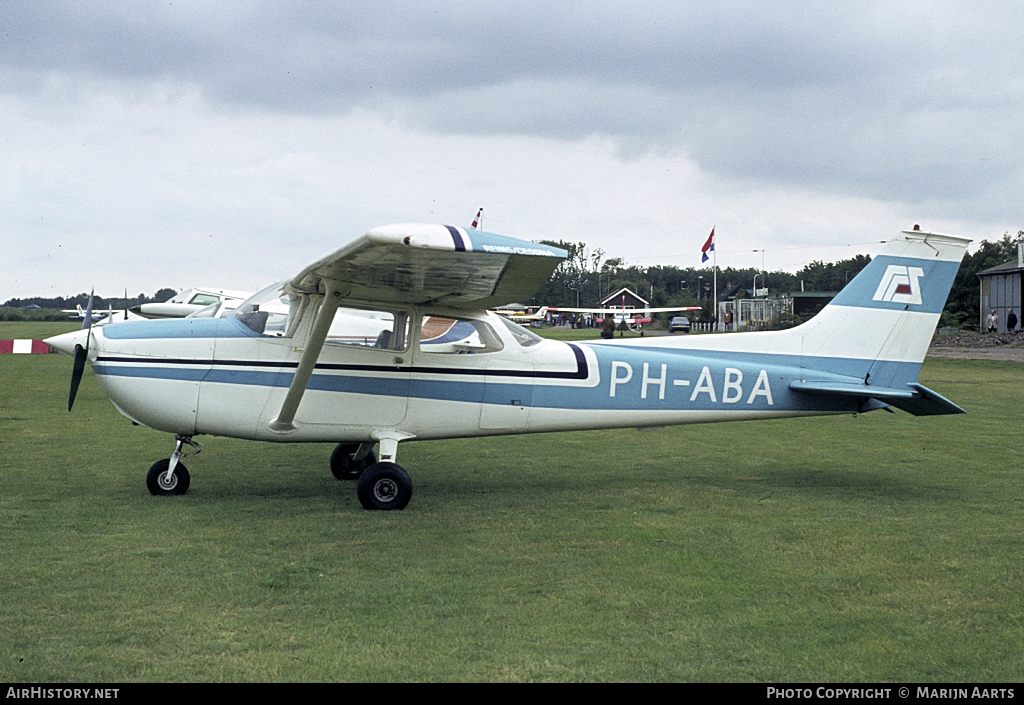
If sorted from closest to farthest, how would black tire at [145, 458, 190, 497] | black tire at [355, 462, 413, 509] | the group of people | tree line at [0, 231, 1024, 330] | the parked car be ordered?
black tire at [355, 462, 413, 509] < black tire at [145, 458, 190, 497] < the group of people < the parked car < tree line at [0, 231, 1024, 330]

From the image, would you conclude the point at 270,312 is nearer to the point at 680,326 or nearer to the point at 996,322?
the point at 996,322

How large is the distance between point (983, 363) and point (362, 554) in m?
26.9

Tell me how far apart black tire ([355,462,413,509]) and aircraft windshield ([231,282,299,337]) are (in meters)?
1.55

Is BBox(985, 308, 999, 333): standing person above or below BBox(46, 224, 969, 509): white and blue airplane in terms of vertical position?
above

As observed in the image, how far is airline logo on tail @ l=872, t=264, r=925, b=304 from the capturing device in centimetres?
878

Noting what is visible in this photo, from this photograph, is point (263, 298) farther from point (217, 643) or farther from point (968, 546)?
point (968, 546)

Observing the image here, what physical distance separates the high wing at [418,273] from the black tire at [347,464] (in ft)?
4.56

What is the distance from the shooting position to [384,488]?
23.9ft

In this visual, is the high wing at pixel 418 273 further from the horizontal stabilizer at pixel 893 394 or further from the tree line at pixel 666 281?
the tree line at pixel 666 281

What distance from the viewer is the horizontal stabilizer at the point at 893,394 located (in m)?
8.45

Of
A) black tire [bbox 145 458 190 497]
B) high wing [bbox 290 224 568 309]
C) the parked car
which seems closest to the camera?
high wing [bbox 290 224 568 309]

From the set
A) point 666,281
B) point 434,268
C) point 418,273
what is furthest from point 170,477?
point 666,281

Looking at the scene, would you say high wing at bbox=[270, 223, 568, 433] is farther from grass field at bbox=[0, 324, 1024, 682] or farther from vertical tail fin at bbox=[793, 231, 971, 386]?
vertical tail fin at bbox=[793, 231, 971, 386]

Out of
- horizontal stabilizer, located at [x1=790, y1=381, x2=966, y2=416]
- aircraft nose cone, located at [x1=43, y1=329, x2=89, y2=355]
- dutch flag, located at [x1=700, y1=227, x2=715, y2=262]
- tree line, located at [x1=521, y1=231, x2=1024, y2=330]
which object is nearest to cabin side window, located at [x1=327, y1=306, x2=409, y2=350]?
aircraft nose cone, located at [x1=43, y1=329, x2=89, y2=355]
